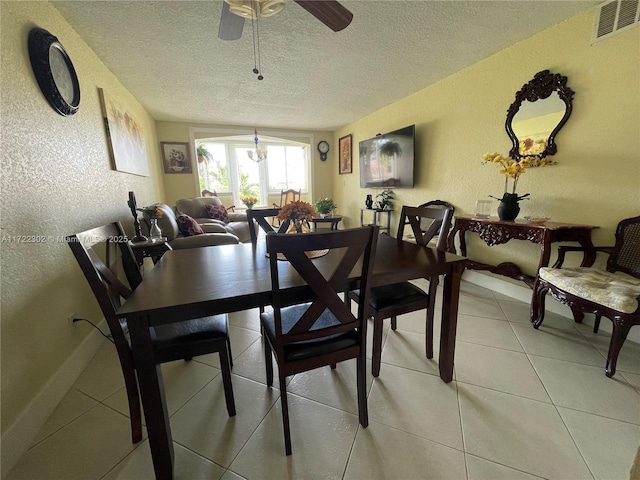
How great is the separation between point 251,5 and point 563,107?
2373 millimetres

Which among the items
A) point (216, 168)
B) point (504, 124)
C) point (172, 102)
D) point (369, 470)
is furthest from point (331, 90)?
point (216, 168)

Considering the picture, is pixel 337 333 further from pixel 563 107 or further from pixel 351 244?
pixel 563 107

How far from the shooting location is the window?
666 centimetres

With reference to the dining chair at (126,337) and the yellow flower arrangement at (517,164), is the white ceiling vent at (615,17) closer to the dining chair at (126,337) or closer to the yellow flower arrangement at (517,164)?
the yellow flower arrangement at (517,164)

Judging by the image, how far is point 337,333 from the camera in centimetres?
107

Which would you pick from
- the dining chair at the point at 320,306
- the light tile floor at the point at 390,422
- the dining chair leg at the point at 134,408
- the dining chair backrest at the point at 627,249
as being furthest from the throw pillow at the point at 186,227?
the dining chair backrest at the point at 627,249

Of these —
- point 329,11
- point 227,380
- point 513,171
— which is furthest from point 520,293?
point 329,11

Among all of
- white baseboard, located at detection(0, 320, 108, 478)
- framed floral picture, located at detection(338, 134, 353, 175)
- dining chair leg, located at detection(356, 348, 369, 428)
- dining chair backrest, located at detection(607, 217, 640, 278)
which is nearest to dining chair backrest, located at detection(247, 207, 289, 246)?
dining chair leg, located at detection(356, 348, 369, 428)

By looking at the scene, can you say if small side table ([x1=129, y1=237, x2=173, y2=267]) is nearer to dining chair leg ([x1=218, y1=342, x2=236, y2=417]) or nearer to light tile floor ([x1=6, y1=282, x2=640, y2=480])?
light tile floor ([x1=6, y1=282, x2=640, y2=480])

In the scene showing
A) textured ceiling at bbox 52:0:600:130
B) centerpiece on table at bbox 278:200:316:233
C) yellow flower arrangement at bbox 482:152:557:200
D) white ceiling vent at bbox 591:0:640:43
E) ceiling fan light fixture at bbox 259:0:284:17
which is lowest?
centerpiece on table at bbox 278:200:316:233

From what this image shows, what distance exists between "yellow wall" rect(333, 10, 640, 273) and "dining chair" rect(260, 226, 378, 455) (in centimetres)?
203

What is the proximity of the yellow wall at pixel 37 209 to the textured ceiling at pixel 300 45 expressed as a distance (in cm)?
43

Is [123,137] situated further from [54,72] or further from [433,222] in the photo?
[433,222]

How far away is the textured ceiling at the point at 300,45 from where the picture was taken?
5.62 feet
